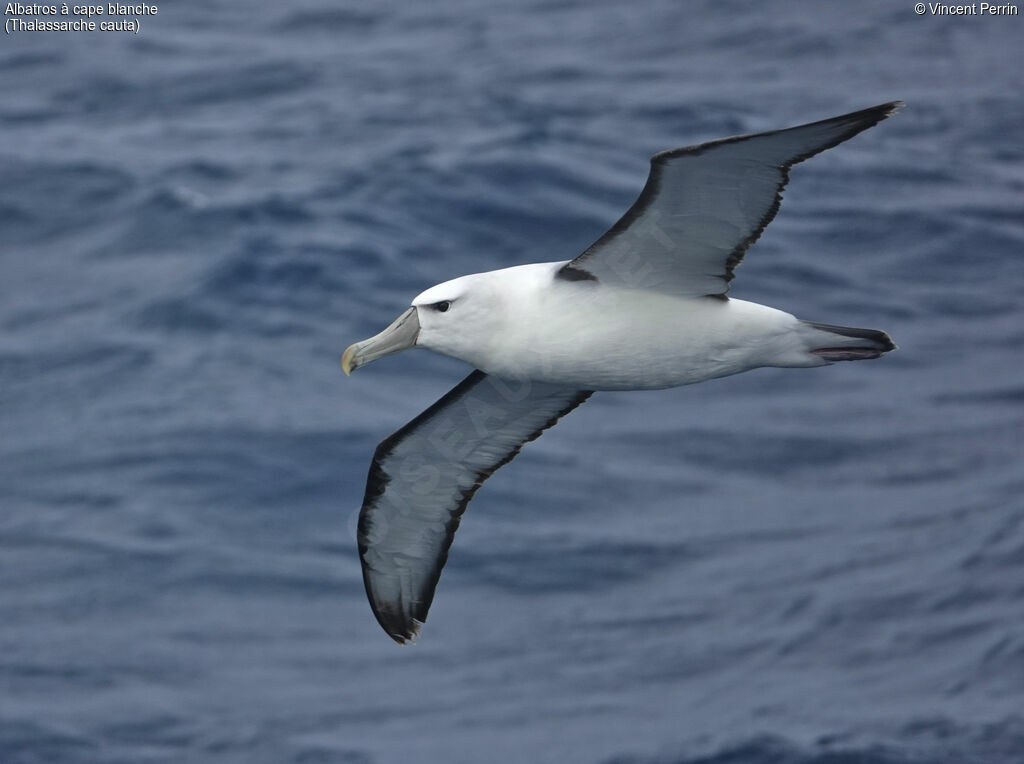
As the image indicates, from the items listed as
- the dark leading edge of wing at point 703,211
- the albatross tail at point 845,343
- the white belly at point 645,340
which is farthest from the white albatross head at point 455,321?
the albatross tail at point 845,343

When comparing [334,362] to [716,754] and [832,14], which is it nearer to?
[716,754]

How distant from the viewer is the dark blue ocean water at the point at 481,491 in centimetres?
2762

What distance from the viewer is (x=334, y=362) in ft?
97.9

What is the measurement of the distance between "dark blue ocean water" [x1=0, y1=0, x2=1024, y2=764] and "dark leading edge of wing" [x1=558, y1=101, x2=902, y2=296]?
18.7 metres

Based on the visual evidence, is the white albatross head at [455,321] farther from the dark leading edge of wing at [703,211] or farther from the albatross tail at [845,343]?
the albatross tail at [845,343]

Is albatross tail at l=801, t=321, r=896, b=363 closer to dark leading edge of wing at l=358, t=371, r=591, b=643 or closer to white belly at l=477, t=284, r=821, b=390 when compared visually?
white belly at l=477, t=284, r=821, b=390

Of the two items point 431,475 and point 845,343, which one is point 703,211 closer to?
point 845,343

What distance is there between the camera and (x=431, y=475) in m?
9.17

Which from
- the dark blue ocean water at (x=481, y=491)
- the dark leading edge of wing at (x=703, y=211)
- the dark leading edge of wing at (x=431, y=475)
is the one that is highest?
the dark leading edge of wing at (x=703, y=211)

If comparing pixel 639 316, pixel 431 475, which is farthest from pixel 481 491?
pixel 639 316

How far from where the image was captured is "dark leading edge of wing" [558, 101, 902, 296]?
6867 mm

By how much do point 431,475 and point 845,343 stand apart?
2.75 metres

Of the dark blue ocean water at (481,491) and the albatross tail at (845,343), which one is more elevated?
the albatross tail at (845,343)

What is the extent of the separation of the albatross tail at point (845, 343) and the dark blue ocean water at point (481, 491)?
18.3 metres
